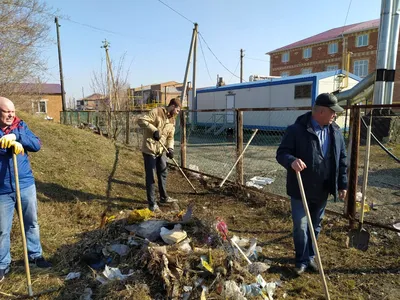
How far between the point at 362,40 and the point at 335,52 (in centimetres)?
310

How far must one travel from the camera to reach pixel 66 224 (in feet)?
13.8

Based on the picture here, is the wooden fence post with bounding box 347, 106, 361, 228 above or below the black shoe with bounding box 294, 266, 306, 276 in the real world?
above

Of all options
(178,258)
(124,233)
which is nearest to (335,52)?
(124,233)

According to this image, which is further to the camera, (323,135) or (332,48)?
(332,48)

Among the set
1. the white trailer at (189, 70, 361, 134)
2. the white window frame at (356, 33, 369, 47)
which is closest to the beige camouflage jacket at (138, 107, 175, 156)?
the white trailer at (189, 70, 361, 134)

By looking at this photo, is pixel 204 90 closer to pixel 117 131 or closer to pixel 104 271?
pixel 117 131

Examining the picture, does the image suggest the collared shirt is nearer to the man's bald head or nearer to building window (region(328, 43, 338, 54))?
the man's bald head

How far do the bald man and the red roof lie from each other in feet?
124

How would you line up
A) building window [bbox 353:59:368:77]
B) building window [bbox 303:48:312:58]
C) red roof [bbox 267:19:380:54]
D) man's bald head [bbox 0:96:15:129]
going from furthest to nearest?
building window [bbox 303:48:312:58] < building window [bbox 353:59:368:77] < red roof [bbox 267:19:380:54] < man's bald head [bbox 0:96:15:129]

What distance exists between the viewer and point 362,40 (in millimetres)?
33594

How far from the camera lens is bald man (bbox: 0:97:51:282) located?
2.62 meters

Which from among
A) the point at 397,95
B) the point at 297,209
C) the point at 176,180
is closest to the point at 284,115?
the point at 176,180

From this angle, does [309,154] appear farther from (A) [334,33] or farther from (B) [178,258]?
(A) [334,33]

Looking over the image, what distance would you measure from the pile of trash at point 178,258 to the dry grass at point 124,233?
3 centimetres
